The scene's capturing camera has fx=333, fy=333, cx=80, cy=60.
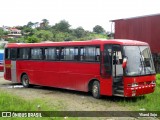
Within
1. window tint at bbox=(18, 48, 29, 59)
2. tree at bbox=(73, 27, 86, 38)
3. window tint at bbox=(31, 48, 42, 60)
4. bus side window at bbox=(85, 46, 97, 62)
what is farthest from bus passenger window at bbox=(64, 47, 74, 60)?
tree at bbox=(73, 27, 86, 38)

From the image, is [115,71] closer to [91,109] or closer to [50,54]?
[91,109]

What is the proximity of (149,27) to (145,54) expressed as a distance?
45.2ft

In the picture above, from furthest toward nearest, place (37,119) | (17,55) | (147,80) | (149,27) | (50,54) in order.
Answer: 1. (149,27)
2. (17,55)
3. (50,54)
4. (147,80)
5. (37,119)

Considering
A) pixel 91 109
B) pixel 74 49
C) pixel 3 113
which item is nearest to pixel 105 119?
pixel 91 109

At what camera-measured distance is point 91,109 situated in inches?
441

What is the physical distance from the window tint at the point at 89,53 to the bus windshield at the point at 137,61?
1.45m

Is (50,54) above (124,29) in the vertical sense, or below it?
below

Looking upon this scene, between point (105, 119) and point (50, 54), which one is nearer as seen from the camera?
point (105, 119)

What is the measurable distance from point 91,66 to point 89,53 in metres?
0.59

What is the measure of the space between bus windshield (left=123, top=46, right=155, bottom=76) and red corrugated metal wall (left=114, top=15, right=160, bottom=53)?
13077mm

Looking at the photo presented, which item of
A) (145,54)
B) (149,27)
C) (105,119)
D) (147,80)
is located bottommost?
(105,119)

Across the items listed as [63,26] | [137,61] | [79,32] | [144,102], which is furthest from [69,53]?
[63,26]

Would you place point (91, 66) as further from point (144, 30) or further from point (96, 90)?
point (144, 30)

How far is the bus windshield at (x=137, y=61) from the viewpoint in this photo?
12.5m
